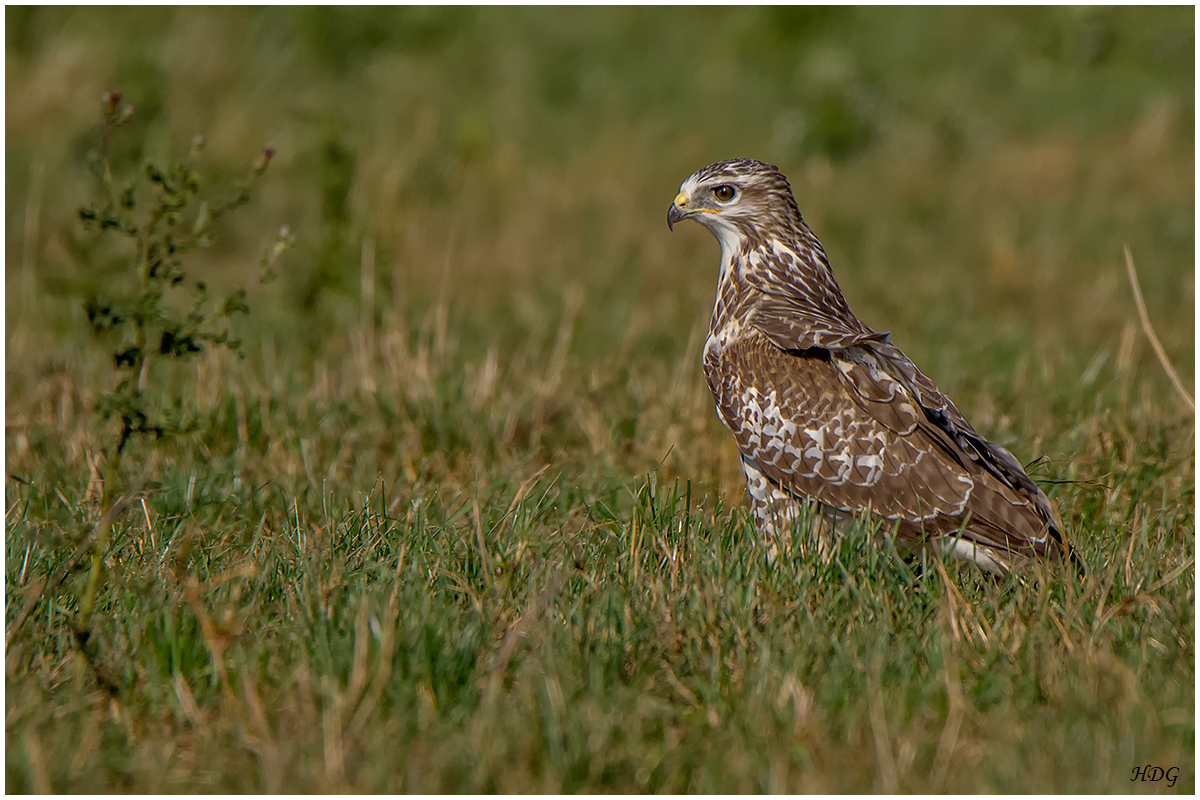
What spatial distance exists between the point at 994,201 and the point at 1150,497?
24.9ft

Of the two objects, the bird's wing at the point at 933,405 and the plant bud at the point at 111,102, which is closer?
the plant bud at the point at 111,102

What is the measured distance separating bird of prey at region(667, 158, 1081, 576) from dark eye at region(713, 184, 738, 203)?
455mm

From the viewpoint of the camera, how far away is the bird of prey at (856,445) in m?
4.32

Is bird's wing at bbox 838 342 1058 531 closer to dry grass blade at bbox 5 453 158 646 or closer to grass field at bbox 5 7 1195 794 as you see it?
grass field at bbox 5 7 1195 794

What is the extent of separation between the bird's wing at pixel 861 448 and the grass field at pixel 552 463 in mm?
248

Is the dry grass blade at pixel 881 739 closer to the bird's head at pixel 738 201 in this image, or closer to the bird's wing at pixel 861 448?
the bird's wing at pixel 861 448

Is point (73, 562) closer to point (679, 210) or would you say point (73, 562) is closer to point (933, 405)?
point (679, 210)

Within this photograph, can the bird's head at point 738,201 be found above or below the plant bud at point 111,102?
below

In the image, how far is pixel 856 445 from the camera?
4.43 m

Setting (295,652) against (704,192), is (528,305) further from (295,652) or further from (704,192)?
(295,652)

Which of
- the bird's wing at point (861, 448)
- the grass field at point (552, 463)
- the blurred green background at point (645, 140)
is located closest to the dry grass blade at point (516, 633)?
the grass field at point (552, 463)

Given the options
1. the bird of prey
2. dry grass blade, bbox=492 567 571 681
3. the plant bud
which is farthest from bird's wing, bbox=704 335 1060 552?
the plant bud

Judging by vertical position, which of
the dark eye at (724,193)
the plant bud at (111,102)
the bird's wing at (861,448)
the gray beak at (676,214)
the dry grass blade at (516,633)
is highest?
the plant bud at (111,102)

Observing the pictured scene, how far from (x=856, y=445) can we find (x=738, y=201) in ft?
3.87
